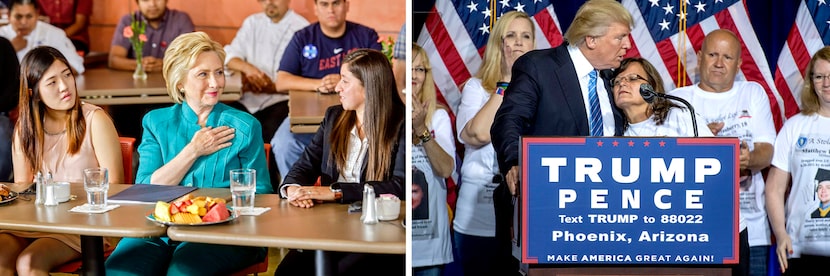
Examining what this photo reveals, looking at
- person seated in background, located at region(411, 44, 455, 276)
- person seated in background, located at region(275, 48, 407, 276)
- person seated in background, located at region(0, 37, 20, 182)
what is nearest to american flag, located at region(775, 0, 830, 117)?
person seated in background, located at region(411, 44, 455, 276)

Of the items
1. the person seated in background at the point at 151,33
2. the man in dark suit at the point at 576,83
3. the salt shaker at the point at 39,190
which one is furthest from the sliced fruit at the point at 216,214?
the person seated in background at the point at 151,33

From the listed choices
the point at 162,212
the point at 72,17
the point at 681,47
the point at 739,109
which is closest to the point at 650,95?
the point at 681,47

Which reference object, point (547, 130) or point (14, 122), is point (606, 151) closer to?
point (547, 130)

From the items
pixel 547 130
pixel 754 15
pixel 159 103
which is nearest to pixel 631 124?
pixel 547 130

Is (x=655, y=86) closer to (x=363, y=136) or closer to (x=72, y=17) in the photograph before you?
(x=363, y=136)

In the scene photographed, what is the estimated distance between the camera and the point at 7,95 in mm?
4273

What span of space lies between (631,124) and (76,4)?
2560 millimetres

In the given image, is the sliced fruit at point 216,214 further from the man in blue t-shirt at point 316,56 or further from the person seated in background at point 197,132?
the man in blue t-shirt at point 316,56

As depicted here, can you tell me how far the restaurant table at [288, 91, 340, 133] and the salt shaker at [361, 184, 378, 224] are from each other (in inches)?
54.1

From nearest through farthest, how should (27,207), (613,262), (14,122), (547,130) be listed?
(613,262) → (27,207) → (547,130) → (14,122)

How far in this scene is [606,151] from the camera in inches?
122

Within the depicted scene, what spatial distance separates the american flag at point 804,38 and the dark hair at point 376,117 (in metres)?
1.43

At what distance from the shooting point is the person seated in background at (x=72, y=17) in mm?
4398

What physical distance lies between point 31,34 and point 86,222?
167 centimetres
